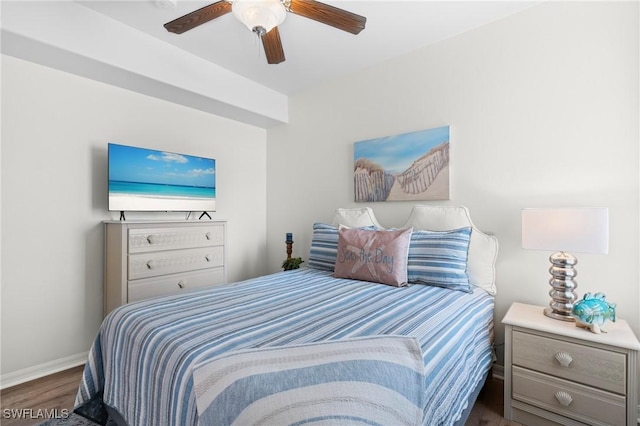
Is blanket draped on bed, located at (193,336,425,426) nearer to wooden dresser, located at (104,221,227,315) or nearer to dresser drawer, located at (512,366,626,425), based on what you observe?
dresser drawer, located at (512,366,626,425)

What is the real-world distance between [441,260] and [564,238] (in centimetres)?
66

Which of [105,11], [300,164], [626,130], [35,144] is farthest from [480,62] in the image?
[35,144]

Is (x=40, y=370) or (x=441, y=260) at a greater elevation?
(x=441, y=260)

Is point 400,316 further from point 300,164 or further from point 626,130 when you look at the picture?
point 300,164

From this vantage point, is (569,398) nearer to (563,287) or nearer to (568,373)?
(568,373)

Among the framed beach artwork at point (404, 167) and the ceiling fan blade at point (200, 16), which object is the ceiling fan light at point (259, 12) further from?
the framed beach artwork at point (404, 167)

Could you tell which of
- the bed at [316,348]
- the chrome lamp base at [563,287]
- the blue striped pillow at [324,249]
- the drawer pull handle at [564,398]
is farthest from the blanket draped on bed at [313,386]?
the blue striped pillow at [324,249]

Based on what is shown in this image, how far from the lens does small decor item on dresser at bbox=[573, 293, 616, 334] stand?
160 centimetres

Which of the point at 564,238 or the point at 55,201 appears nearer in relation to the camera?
the point at 564,238

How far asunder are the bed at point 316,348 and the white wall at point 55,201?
1.21 meters

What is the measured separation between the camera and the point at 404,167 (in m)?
2.77

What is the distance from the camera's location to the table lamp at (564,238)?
1.64 metres

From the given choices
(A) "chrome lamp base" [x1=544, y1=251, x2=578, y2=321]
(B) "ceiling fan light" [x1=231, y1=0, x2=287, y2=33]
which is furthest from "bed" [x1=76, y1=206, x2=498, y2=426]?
(B) "ceiling fan light" [x1=231, y1=0, x2=287, y2=33]

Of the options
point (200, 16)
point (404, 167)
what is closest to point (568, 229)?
point (404, 167)
